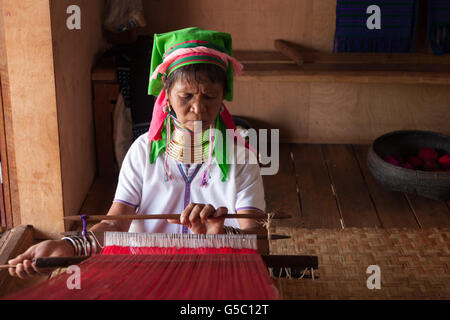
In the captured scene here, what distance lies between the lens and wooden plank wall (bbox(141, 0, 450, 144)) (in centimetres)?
381

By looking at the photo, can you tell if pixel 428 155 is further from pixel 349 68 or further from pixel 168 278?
pixel 168 278

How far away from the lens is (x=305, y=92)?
4.02 m

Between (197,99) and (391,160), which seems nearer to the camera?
(197,99)

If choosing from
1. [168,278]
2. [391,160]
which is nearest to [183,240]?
[168,278]

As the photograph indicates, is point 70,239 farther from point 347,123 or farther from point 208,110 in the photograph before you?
point 347,123

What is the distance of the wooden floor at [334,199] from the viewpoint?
122 inches

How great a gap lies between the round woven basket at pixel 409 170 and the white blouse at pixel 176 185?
5.27 feet

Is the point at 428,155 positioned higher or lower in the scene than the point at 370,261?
higher

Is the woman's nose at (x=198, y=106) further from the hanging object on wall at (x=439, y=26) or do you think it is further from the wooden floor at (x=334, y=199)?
the hanging object on wall at (x=439, y=26)

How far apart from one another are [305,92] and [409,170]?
1.05 metres

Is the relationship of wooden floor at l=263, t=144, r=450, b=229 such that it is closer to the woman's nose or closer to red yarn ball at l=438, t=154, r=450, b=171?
red yarn ball at l=438, t=154, r=450, b=171

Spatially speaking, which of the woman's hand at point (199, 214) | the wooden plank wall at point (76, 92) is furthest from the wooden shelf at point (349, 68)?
the woman's hand at point (199, 214)

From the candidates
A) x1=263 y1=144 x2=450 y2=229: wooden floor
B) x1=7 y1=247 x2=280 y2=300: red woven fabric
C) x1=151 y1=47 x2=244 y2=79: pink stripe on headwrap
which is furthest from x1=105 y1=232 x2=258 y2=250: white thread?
x1=263 y1=144 x2=450 y2=229: wooden floor
